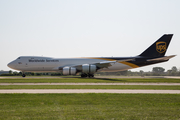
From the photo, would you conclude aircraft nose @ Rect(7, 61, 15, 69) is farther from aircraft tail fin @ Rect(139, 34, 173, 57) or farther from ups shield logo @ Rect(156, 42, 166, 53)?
ups shield logo @ Rect(156, 42, 166, 53)

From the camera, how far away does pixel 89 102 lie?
1002 cm

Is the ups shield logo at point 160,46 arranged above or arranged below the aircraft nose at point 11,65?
above

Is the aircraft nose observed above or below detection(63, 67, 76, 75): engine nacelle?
above

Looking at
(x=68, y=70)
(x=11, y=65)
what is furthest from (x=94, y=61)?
(x=11, y=65)

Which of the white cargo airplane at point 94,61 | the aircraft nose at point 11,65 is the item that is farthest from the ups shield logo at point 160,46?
the aircraft nose at point 11,65

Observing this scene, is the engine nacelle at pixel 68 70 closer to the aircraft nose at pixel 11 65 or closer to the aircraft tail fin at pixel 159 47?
the aircraft nose at pixel 11 65

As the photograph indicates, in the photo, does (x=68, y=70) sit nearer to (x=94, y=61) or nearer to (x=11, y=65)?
(x=94, y=61)

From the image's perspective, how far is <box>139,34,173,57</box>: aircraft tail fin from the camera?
41.0 meters

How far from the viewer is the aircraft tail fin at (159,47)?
4097 centimetres

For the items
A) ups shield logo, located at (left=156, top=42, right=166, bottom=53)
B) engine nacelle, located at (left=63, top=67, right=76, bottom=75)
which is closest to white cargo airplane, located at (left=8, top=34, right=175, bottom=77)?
ups shield logo, located at (left=156, top=42, right=166, bottom=53)

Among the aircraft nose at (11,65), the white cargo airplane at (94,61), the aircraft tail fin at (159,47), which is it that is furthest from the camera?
the aircraft nose at (11,65)

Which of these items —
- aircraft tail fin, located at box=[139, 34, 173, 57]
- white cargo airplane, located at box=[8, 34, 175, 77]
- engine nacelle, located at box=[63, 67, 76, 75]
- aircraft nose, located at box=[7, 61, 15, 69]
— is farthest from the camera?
aircraft nose, located at box=[7, 61, 15, 69]

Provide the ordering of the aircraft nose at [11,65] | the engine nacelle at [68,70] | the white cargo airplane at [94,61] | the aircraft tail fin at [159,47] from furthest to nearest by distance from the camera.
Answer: the aircraft nose at [11,65], the aircraft tail fin at [159,47], the white cargo airplane at [94,61], the engine nacelle at [68,70]

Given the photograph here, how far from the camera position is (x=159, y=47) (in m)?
41.0
